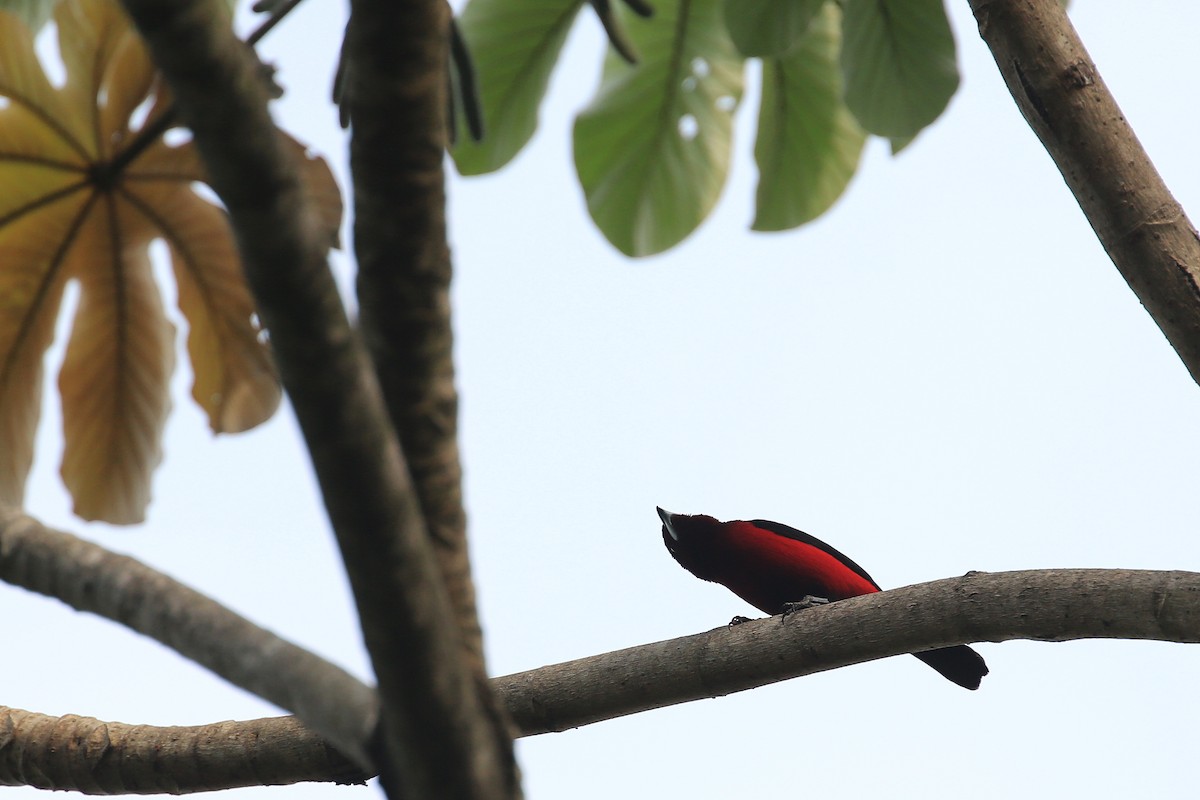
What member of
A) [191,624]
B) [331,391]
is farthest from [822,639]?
[331,391]

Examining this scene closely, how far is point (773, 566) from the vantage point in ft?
13.5

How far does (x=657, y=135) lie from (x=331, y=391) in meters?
3.00

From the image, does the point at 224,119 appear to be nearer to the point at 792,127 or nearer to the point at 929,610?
the point at 929,610

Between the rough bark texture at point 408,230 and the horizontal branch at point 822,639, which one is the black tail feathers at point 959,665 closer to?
the horizontal branch at point 822,639

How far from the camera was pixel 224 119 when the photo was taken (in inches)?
39.4

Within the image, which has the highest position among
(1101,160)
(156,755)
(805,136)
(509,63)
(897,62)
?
(509,63)

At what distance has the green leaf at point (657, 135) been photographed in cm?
379

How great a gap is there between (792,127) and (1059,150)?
69.4 inches

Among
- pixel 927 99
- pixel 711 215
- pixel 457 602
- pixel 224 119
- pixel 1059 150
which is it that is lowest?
pixel 457 602

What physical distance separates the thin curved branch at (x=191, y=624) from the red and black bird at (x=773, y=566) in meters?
2.92

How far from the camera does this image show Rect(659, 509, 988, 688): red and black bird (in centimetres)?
400

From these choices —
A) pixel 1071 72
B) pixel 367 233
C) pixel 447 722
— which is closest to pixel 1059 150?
pixel 1071 72

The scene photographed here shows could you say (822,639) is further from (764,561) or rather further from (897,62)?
(764,561)

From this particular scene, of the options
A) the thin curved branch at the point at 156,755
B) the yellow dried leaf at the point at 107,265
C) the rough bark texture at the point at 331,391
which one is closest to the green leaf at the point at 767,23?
the yellow dried leaf at the point at 107,265
